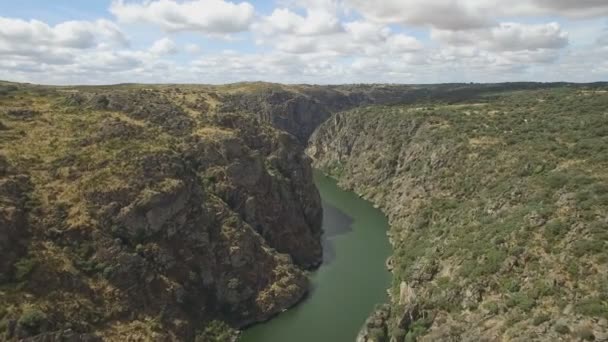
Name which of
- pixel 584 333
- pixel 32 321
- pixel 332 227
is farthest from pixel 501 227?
pixel 32 321

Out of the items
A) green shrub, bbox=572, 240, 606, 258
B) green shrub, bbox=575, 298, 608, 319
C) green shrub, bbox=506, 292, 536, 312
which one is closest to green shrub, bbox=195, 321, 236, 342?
green shrub, bbox=506, 292, 536, 312

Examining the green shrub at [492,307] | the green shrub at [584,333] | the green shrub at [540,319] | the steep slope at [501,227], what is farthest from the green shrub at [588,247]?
the green shrub at [584,333]

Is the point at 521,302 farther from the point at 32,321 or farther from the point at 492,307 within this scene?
the point at 32,321

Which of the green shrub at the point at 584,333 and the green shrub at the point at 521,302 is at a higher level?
the green shrub at the point at 584,333

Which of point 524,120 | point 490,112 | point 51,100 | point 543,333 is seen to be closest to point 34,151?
point 51,100

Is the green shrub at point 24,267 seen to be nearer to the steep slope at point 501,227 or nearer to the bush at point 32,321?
the bush at point 32,321

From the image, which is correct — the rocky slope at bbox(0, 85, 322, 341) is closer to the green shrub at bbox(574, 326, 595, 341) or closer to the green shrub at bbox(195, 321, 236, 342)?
the green shrub at bbox(195, 321, 236, 342)
